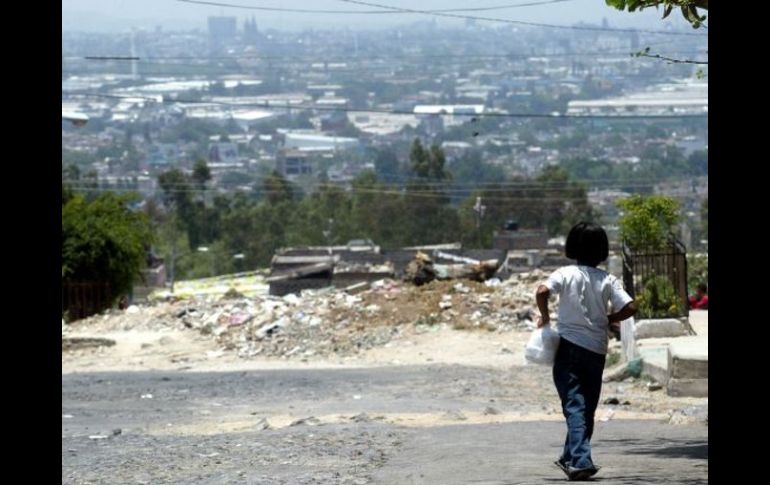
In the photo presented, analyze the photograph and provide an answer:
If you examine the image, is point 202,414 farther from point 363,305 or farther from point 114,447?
point 363,305

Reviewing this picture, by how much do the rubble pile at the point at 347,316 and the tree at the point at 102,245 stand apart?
27.8ft

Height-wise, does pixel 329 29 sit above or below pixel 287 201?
above

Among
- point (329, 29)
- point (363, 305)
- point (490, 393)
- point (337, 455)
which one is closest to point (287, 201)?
point (363, 305)

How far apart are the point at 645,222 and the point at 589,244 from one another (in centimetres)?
1239

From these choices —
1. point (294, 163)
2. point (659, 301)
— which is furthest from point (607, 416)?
point (294, 163)

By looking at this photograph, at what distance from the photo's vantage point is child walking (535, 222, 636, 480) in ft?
28.7

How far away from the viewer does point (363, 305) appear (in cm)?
2878

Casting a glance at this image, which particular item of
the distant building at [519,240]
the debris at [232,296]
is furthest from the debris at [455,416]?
the distant building at [519,240]

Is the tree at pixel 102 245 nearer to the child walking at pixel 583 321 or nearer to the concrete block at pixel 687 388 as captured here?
the concrete block at pixel 687 388

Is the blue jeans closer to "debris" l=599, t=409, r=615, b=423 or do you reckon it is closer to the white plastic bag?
the white plastic bag

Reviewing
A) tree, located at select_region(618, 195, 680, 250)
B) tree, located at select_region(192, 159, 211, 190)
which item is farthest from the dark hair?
tree, located at select_region(192, 159, 211, 190)
